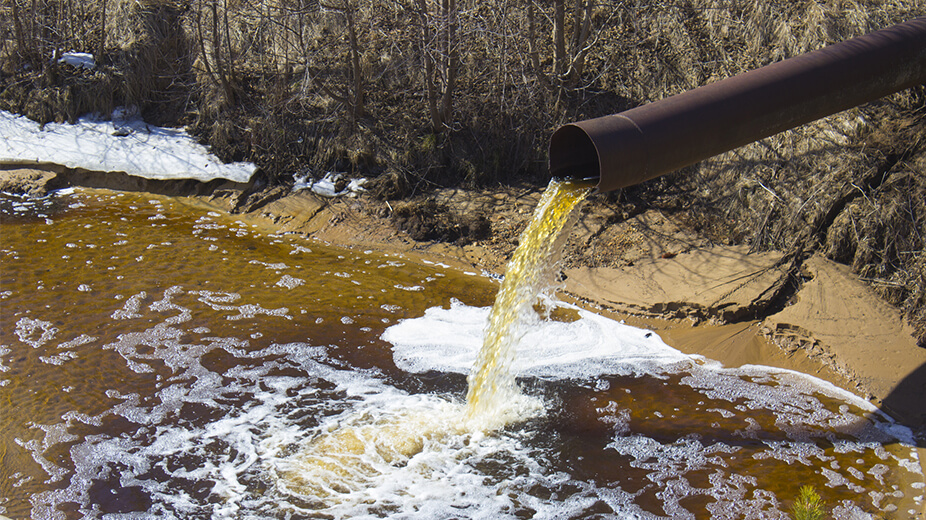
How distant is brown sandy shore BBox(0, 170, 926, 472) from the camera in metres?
5.40

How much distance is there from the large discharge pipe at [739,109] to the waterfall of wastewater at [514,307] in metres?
0.28

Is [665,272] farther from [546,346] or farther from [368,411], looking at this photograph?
[368,411]

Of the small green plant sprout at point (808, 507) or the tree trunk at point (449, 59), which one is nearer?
the small green plant sprout at point (808, 507)

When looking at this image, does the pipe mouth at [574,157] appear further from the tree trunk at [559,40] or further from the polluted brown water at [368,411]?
the tree trunk at [559,40]

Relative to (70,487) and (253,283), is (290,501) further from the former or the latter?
(253,283)

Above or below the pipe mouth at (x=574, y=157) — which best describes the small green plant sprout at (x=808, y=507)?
below

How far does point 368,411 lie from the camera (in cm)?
479

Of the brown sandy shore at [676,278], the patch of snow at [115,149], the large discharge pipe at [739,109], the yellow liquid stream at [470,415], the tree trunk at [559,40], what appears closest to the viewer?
the large discharge pipe at [739,109]

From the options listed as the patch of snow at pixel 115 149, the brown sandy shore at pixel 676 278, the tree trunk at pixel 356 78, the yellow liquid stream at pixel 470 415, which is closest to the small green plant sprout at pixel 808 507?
the brown sandy shore at pixel 676 278

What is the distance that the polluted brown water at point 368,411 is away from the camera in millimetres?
4031

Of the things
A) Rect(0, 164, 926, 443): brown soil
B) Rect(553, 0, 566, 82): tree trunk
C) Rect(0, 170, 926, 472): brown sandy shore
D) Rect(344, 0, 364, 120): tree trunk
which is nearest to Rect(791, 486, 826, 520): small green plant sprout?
Rect(0, 170, 926, 472): brown sandy shore

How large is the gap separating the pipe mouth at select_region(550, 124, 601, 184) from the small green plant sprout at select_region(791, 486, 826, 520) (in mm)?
2337

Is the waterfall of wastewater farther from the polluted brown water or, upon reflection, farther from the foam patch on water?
the foam patch on water

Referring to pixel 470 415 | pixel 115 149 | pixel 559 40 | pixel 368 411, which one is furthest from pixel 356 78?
pixel 470 415
